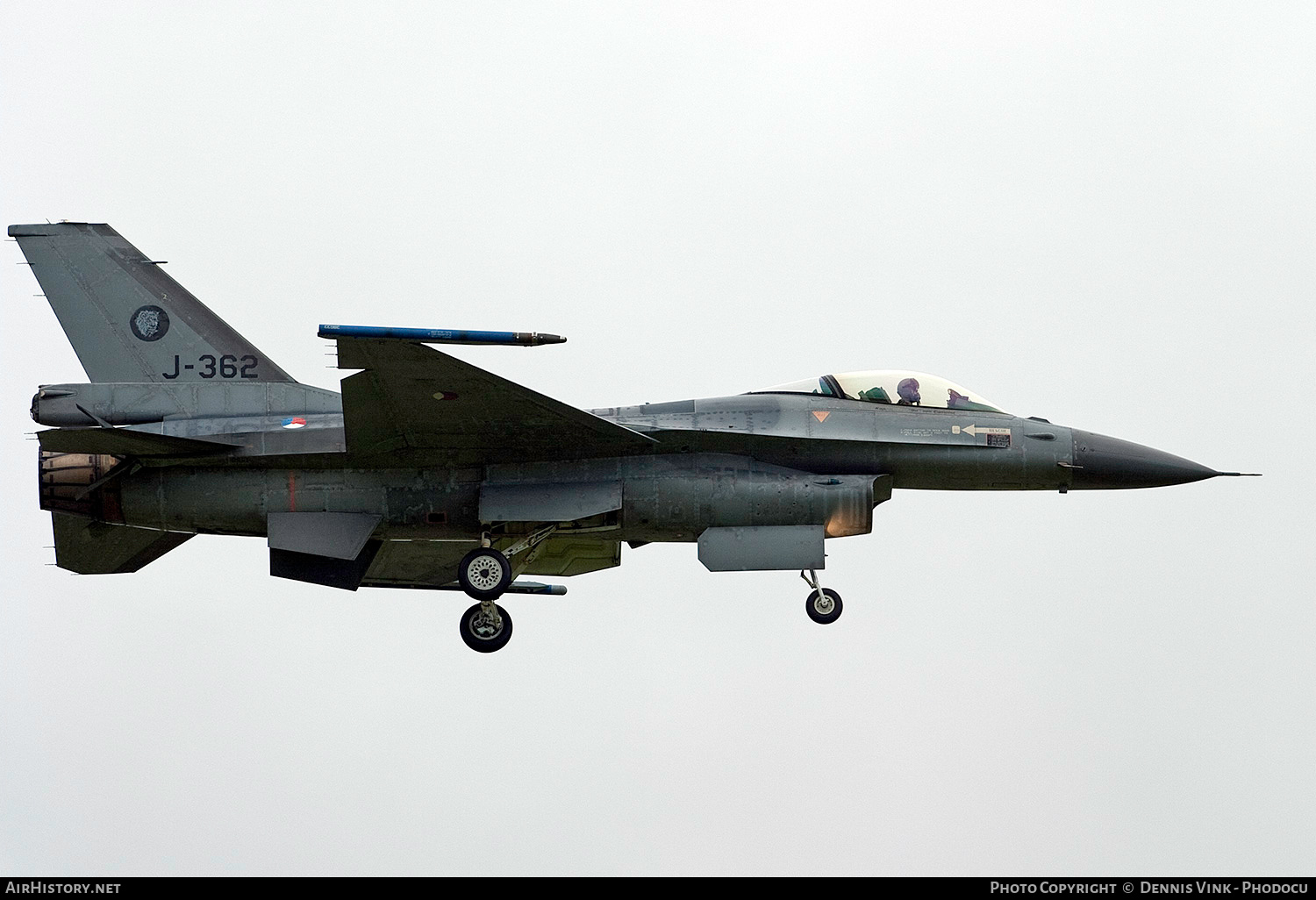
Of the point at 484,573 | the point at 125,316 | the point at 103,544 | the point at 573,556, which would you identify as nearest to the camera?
the point at 484,573

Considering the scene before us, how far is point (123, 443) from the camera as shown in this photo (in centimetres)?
2336

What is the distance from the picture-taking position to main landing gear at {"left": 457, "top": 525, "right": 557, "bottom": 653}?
24188mm

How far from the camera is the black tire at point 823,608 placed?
2436 centimetres

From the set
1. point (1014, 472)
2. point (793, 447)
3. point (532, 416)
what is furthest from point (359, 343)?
point (1014, 472)

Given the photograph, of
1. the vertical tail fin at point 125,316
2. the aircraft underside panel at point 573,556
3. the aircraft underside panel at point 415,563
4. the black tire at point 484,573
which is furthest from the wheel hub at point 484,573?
the vertical tail fin at point 125,316

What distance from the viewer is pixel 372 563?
26.7m

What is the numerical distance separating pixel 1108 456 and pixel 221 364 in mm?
11657

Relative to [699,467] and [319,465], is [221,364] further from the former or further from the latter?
[699,467]

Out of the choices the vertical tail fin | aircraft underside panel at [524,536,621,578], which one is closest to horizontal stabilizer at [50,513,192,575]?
the vertical tail fin

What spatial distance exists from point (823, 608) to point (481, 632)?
4.44 m

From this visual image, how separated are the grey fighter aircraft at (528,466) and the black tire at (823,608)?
1.0 inches

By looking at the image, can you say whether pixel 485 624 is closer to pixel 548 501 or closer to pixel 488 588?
pixel 488 588

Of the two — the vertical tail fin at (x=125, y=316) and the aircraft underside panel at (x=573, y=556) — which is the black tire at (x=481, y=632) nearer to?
the aircraft underside panel at (x=573, y=556)

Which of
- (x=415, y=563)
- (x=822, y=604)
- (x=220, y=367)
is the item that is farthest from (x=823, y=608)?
(x=220, y=367)
